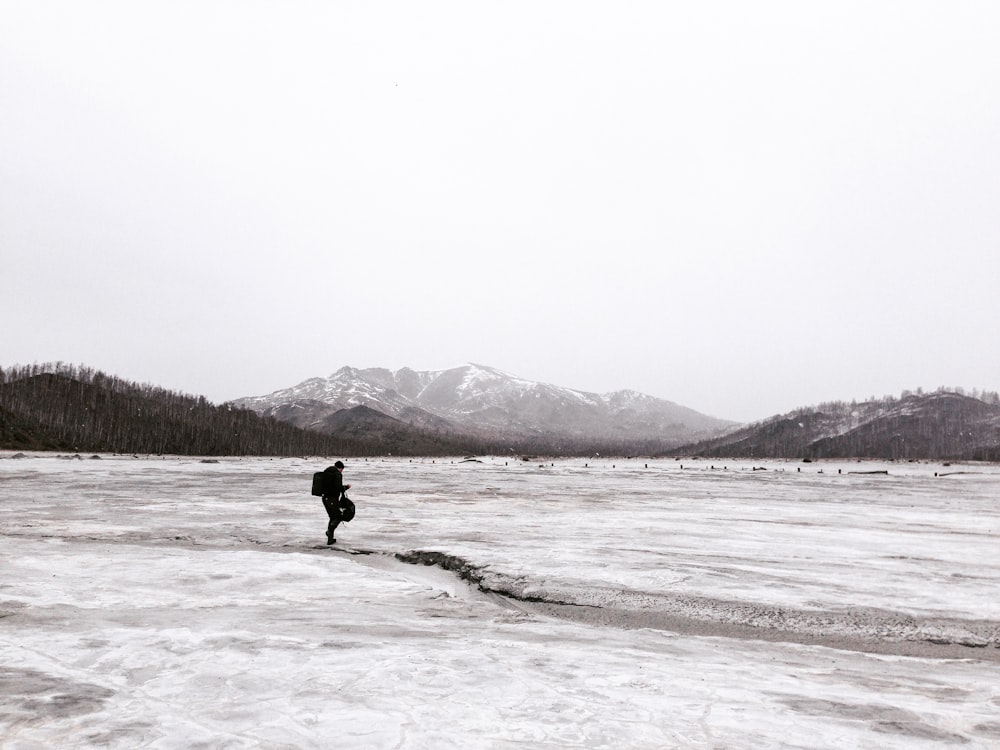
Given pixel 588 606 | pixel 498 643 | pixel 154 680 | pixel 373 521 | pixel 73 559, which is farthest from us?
pixel 373 521

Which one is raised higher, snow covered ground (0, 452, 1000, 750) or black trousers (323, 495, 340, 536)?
black trousers (323, 495, 340, 536)

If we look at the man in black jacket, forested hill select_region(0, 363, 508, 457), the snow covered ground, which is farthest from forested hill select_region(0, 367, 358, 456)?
the snow covered ground

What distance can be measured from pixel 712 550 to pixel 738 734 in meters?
9.77

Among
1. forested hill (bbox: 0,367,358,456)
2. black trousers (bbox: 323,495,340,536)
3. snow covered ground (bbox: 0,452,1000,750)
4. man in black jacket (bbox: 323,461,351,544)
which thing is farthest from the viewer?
forested hill (bbox: 0,367,358,456)

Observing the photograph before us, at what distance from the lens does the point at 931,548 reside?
575 inches

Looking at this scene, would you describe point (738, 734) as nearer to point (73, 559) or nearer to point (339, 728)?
point (339, 728)

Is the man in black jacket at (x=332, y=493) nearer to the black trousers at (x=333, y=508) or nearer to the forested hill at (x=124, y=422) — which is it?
the black trousers at (x=333, y=508)

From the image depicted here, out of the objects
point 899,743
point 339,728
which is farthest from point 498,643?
point 899,743

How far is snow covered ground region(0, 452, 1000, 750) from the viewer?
5.00m

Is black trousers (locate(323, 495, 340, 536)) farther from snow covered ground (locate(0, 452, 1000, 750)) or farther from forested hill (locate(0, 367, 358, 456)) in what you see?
forested hill (locate(0, 367, 358, 456))

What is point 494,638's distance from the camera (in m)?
7.62

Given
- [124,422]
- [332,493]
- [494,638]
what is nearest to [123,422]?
[124,422]

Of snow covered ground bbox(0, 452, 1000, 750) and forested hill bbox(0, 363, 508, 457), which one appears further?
forested hill bbox(0, 363, 508, 457)

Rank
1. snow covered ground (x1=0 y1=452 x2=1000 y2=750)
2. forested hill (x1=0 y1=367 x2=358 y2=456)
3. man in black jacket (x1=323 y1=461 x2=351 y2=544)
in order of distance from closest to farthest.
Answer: snow covered ground (x1=0 y1=452 x2=1000 y2=750) → man in black jacket (x1=323 y1=461 x2=351 y2=544) → forested hill (x1=0 y1=367 x2=358 y2=456)
